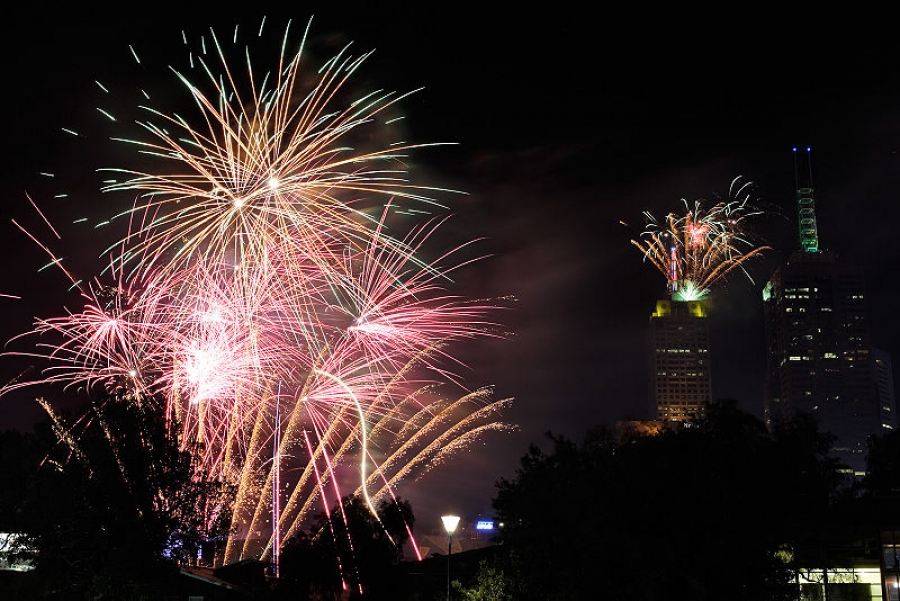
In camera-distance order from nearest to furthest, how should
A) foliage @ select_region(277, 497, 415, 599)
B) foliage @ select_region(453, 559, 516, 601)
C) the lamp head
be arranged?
the lamp head, foliage @ select_region(453, 559, 516, 601), foliage @ select_region(277, 497, 415, 599)

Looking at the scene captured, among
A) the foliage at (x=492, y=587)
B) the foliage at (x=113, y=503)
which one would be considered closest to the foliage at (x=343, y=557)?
the foliage at (x=113, y=503)

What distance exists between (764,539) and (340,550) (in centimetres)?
2067

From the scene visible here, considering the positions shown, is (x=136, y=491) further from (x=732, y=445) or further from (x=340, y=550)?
(x=732, y=445)

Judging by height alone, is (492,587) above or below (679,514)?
below

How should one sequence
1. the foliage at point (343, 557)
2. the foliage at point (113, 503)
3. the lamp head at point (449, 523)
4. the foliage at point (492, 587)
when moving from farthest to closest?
the foliage at point (343, 557)
the foliage at point (492, 587)
the foliage at point (113, 503)
the lamp head at point (449, 523)

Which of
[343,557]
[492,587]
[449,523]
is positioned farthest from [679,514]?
[343,557]

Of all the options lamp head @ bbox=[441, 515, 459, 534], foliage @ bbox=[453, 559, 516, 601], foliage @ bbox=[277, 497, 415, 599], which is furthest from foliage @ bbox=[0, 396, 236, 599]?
lamp head @ bbox=[441, 515, 459, 534]

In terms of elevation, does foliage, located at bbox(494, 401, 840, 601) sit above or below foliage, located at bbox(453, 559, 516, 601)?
above

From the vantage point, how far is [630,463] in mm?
36812

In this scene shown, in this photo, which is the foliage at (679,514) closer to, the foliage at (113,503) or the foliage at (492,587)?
the foliage at (492,587)

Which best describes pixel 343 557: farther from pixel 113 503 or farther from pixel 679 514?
pixel 679 514

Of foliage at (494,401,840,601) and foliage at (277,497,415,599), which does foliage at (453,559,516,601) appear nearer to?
foliage at (494,401,840,601)

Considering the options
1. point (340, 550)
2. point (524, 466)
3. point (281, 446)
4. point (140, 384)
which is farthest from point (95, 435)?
point (524, 466)

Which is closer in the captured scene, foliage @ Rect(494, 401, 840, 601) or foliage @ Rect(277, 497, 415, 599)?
foliage @ Rect(494, 401, 840, 601)
